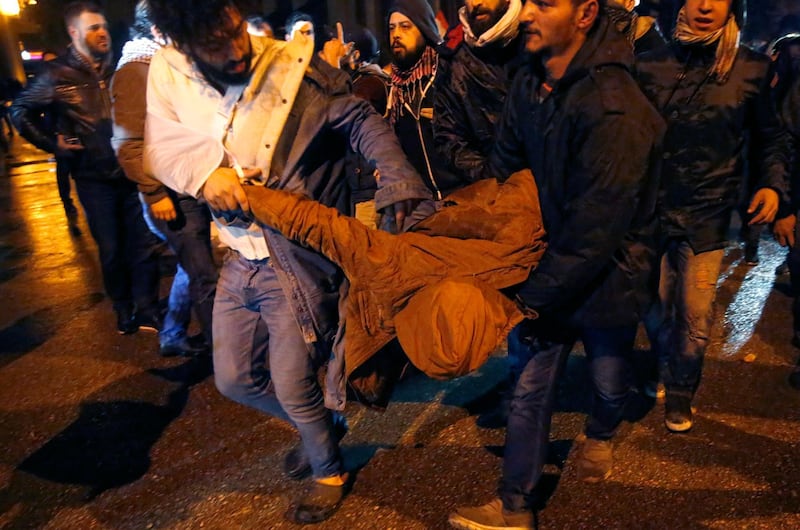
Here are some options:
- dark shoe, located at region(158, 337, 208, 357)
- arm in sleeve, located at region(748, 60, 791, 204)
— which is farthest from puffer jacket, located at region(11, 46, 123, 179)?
arm in sleeve, located at region(748, 60, 791, 204)

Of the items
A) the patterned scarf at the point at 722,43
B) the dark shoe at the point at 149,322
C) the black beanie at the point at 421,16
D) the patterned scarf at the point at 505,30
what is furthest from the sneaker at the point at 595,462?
the dark shoe at the point at 149,322

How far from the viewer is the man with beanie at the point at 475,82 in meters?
2.79

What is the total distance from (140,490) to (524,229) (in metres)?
2.20

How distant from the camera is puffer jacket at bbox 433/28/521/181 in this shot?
283cm

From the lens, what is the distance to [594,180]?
6.22 feet

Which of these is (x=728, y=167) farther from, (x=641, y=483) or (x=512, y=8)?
(x=641, y=483)

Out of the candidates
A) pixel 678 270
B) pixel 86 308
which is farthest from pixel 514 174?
pixel 86 308

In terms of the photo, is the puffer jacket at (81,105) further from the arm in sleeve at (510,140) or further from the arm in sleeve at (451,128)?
the arm in sleeve at (510,140)

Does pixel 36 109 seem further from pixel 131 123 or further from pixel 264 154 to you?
pixel 264 154

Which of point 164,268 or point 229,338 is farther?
point 164,268

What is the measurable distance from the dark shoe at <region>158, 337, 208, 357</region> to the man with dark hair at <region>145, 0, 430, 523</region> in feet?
5.98

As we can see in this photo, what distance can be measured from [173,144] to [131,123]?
52.6 inches

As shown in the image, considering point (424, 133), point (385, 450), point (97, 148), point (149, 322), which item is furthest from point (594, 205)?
point (149, 322)

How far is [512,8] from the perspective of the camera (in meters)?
2.73
